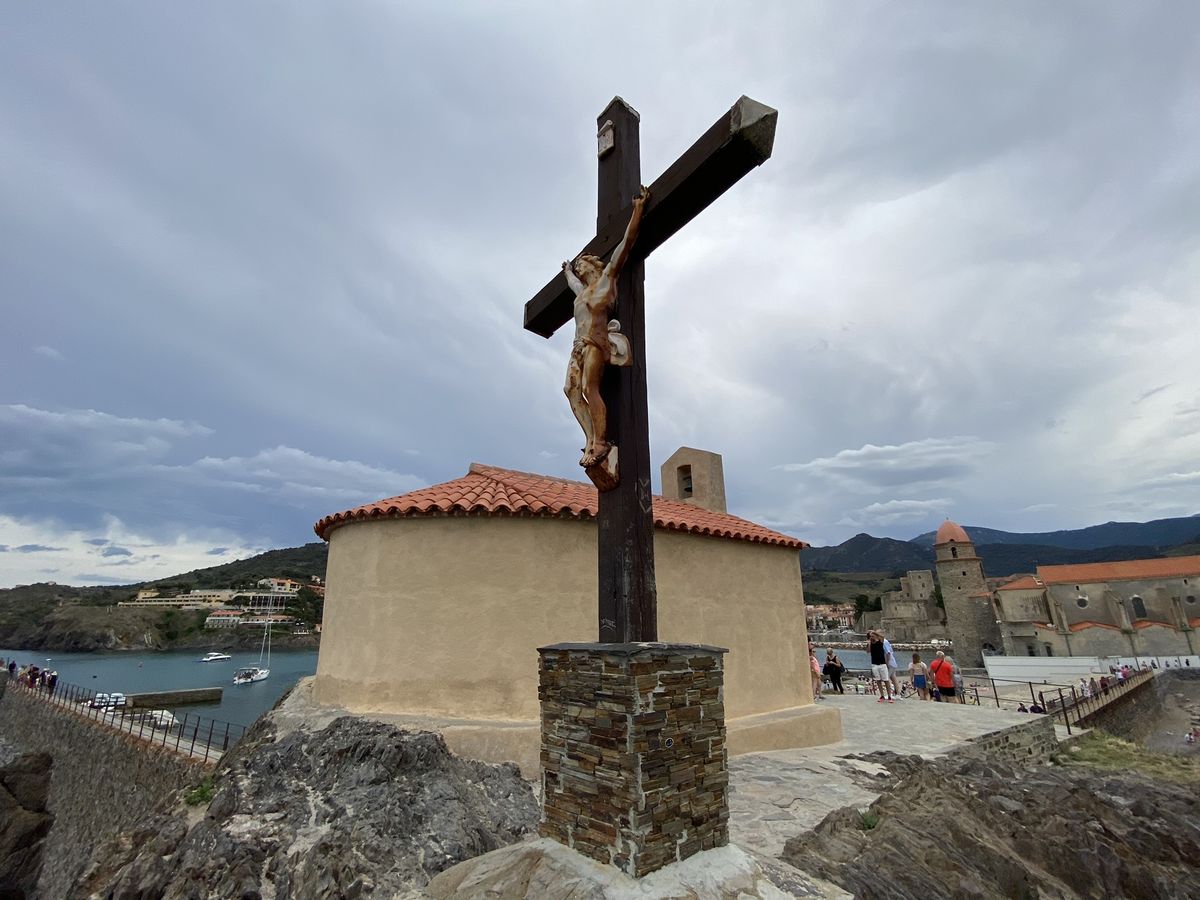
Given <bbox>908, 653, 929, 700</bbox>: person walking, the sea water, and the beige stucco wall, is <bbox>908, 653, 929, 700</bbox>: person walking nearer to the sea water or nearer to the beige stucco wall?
the beige stucco wall

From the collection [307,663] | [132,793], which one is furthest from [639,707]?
[307,663]

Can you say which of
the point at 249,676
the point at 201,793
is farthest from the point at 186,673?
the point at 201,793

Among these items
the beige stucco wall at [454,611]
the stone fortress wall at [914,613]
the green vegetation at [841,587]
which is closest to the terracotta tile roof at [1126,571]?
the stone fortress wall at [914,613]

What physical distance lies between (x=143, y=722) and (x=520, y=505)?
15163mm

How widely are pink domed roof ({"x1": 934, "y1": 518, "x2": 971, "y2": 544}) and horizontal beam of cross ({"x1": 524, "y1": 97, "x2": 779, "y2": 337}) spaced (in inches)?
2379

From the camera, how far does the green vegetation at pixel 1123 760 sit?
11.2 metres

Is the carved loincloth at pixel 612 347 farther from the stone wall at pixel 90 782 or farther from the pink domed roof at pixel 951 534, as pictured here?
the pink domed roof at pixel 951 534

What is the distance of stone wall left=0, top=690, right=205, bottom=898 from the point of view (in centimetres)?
1295

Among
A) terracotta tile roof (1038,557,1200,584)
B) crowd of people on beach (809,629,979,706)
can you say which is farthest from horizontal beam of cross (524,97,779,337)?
terracotta tile roof (1038,557,1200,584)

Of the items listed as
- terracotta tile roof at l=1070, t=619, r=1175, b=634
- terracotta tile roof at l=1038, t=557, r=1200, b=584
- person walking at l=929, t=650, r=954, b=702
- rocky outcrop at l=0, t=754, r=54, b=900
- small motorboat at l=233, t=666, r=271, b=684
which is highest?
terracotta tile roof at l=1038, t=557, r=1200, b=584

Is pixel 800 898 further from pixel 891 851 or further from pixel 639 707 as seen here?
pixel 891 851

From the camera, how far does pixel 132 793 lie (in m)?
13.8

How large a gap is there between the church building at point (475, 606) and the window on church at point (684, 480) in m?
3.21

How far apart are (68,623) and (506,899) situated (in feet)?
398
